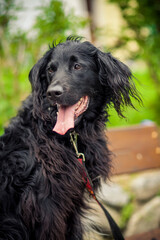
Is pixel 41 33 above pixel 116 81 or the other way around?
above

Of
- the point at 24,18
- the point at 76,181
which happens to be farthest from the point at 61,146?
the point at 24,18

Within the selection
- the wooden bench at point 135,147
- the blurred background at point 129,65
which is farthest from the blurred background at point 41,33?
the wooden bench at point 135,147

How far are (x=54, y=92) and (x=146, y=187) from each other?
2363 mm

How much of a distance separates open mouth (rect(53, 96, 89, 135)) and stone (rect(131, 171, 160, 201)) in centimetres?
198

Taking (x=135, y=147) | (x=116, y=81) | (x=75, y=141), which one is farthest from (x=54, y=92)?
(x=135, y=147)

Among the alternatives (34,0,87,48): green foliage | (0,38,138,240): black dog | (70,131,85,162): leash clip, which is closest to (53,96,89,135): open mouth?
(0,38,138,240): black dog

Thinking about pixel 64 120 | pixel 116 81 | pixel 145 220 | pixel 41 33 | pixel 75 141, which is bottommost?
pixel 145 220

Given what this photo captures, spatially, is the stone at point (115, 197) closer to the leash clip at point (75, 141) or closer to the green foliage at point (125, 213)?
the green foliage at point (125, 213)

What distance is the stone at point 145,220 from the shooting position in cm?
319

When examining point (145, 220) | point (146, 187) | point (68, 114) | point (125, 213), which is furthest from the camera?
point (146, 187)

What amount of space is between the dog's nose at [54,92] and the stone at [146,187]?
225 cm

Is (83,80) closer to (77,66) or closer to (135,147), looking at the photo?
(77,66)

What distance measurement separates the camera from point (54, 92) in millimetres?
1930

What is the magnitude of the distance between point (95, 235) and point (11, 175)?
1223 millimetres
